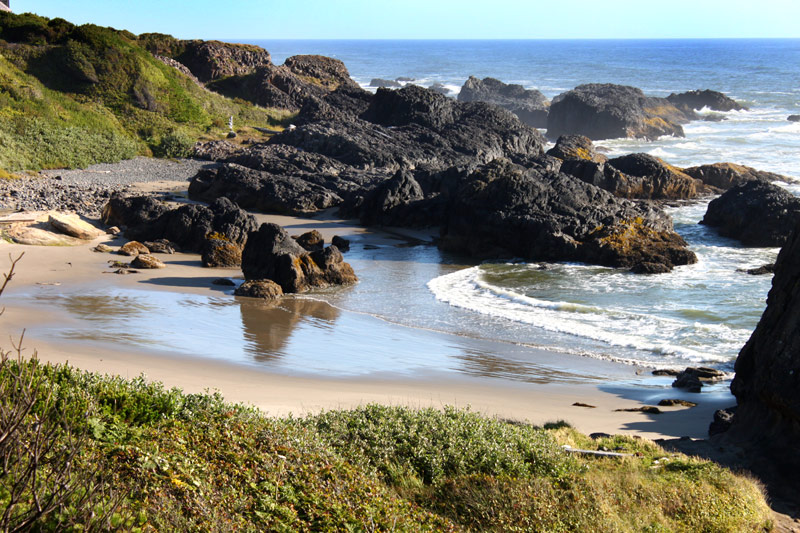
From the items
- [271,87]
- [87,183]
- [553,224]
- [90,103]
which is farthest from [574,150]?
[90,103]

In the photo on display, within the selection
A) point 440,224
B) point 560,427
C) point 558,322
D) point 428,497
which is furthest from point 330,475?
point 440,224

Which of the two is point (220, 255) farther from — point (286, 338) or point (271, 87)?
point (271, 87)

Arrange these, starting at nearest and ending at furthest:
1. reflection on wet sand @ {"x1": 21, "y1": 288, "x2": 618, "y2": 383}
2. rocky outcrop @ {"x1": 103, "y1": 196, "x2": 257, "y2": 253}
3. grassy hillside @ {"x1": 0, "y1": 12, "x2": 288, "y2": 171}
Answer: reflection on wet sand @ {"x1": 21, "y1": 288, "x2": 618, "y2": 383}, rocky outcrop @ {"x1": 103, "y1": 196, "x2": 257, "y2": 253}, grassy hillside @ {"x1": 0, "y1": 12, "x2": 288, "y2": 171}

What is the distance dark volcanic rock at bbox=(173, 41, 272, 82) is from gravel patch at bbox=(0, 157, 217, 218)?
2058cm

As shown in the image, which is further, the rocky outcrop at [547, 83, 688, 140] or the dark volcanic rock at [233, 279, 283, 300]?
the rocky outcrop at [547, 83, 688, 140]

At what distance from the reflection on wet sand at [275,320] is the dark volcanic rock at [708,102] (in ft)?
208

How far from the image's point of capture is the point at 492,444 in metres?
7.93

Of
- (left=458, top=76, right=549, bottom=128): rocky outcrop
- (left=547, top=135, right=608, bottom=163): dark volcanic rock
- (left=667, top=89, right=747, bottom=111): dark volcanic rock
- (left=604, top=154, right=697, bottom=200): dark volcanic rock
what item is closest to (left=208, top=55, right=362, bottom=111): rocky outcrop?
(left=547, top=135, right=608, bottom=163): dark volcanic rock

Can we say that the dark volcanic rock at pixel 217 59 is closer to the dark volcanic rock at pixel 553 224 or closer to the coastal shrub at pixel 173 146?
the coastal shrub at pixel 173 146

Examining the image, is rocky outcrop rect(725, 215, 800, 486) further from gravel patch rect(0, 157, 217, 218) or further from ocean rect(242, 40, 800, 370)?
gravel patch rect(0, 157, 217, 218)

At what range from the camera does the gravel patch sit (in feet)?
81.8

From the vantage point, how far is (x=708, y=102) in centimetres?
7194

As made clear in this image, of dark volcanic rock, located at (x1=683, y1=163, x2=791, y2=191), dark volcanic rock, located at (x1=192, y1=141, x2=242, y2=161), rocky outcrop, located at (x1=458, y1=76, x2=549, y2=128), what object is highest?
rocky outcrop, located at (x1=458, y1=76, x2=549, y2=128)

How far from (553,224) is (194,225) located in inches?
424
